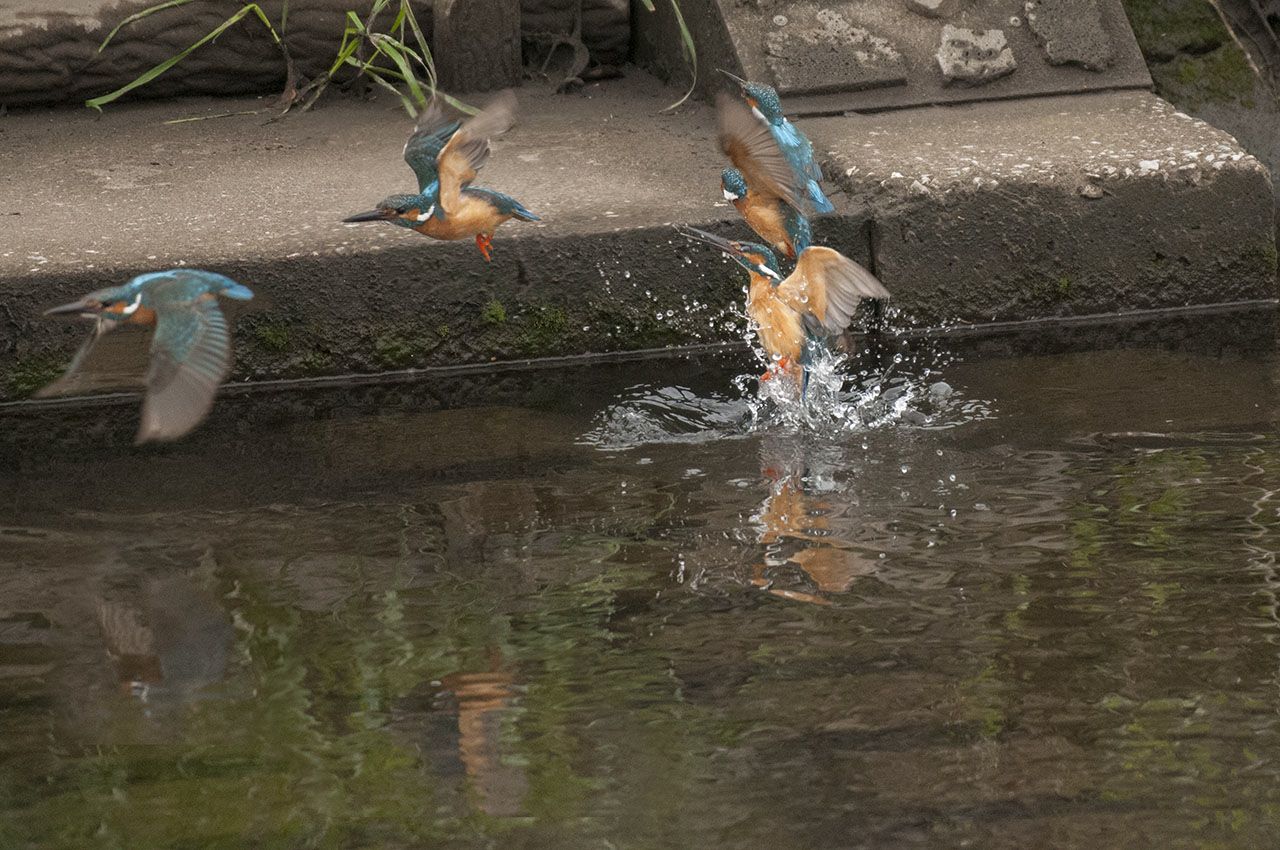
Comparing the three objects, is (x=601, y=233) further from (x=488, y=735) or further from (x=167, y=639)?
(x=488, y=735)

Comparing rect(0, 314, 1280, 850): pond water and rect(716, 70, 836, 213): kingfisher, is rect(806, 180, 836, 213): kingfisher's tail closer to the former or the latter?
rect(716, 70, 836, 213): kingfisher

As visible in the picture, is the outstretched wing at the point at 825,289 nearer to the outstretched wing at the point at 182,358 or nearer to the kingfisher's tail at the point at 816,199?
the kingfisher's tail at the point at 816,199

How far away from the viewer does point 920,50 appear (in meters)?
5.43

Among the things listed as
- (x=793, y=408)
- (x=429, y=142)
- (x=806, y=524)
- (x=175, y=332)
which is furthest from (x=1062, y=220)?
(x=175, y=332)

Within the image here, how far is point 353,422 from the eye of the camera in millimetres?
4414

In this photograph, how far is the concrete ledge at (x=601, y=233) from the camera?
460 cm

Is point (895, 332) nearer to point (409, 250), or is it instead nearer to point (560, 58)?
point (409, 250)

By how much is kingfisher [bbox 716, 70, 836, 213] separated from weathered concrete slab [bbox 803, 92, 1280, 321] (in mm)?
532

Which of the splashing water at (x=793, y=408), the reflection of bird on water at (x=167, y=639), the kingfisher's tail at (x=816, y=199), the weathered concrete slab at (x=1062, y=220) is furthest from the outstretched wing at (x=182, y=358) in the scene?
the weathered concrete slab at (x=1062, y=220)

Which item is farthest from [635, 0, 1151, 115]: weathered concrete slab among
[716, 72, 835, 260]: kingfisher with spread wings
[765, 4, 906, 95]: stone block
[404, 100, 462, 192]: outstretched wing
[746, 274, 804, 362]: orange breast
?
[404, 100, 462, 192]: outstretched wing

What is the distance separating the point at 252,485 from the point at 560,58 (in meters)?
2.46

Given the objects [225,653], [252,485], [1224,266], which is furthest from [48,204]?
[1224,266]

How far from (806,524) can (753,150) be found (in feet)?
3.18

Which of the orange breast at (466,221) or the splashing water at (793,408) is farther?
the splashing water at (793,408)
